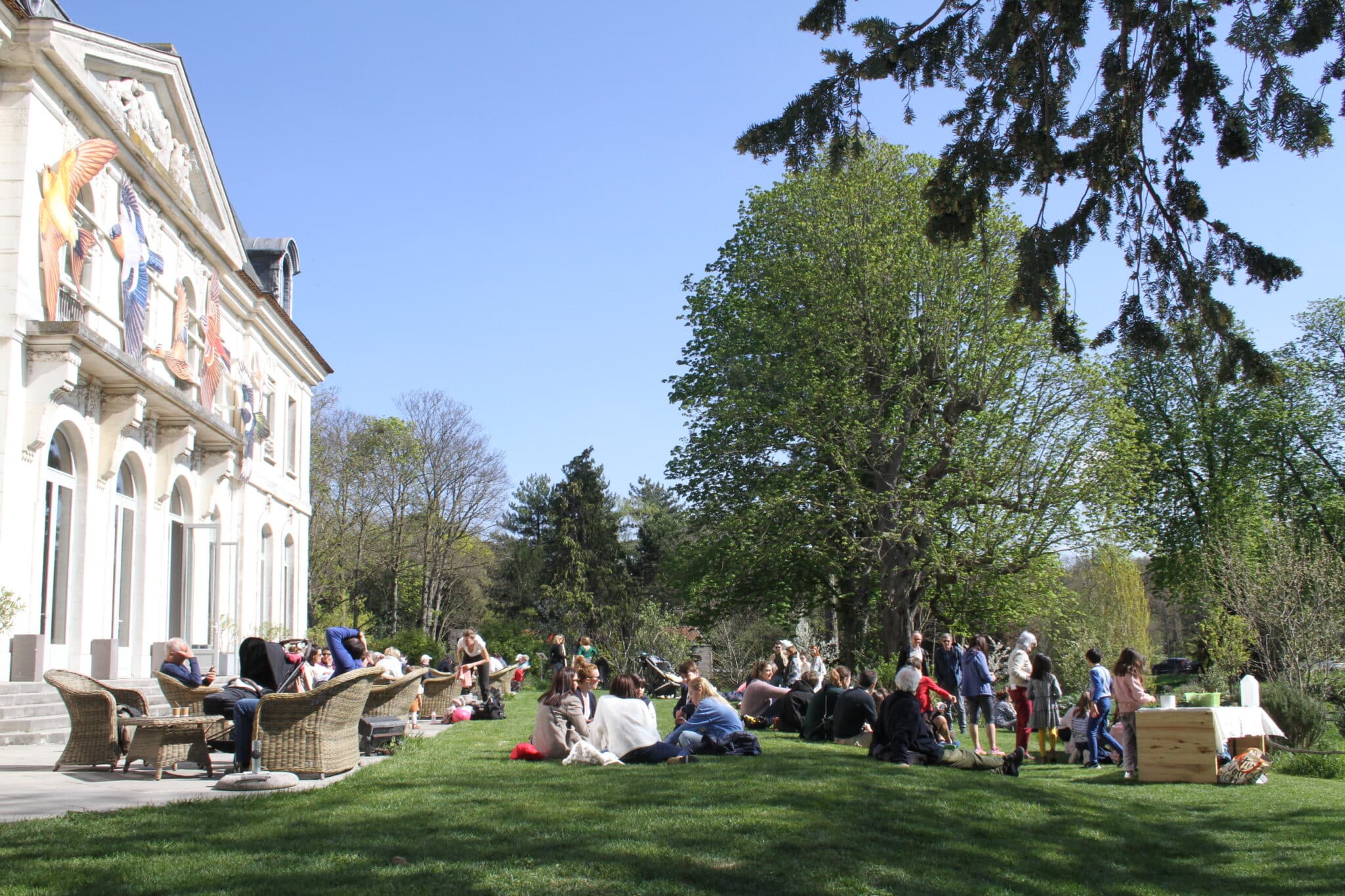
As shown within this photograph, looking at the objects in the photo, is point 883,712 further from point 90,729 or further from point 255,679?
point 90,729

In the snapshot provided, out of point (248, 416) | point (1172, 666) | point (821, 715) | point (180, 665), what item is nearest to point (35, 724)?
point (180, 665)

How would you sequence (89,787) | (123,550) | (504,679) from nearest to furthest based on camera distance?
1. (89,787)
2. (123,550)
3. (504,679)

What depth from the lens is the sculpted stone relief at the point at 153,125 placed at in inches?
736

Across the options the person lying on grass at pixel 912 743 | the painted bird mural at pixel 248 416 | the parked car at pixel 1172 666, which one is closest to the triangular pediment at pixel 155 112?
the painted bird mural at pixel 248 416

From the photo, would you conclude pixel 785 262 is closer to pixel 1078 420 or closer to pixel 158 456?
pixel 1078 420

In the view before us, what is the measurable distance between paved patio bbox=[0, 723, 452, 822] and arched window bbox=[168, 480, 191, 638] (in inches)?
468

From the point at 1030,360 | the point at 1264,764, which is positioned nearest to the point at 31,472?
the point at 1264,764

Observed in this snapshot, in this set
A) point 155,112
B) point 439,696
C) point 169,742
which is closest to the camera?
point 169,742

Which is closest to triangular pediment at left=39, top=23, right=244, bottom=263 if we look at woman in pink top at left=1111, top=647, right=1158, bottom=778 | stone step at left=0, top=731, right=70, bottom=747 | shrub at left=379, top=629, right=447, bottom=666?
stone step at left=0, top=731, right=70, bottom=747

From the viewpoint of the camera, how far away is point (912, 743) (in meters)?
11.5

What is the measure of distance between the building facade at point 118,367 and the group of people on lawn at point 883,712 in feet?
27.2

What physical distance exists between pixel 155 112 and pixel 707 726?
53.3 feet

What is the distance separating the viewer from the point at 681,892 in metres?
5.59

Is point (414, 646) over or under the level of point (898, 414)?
under
